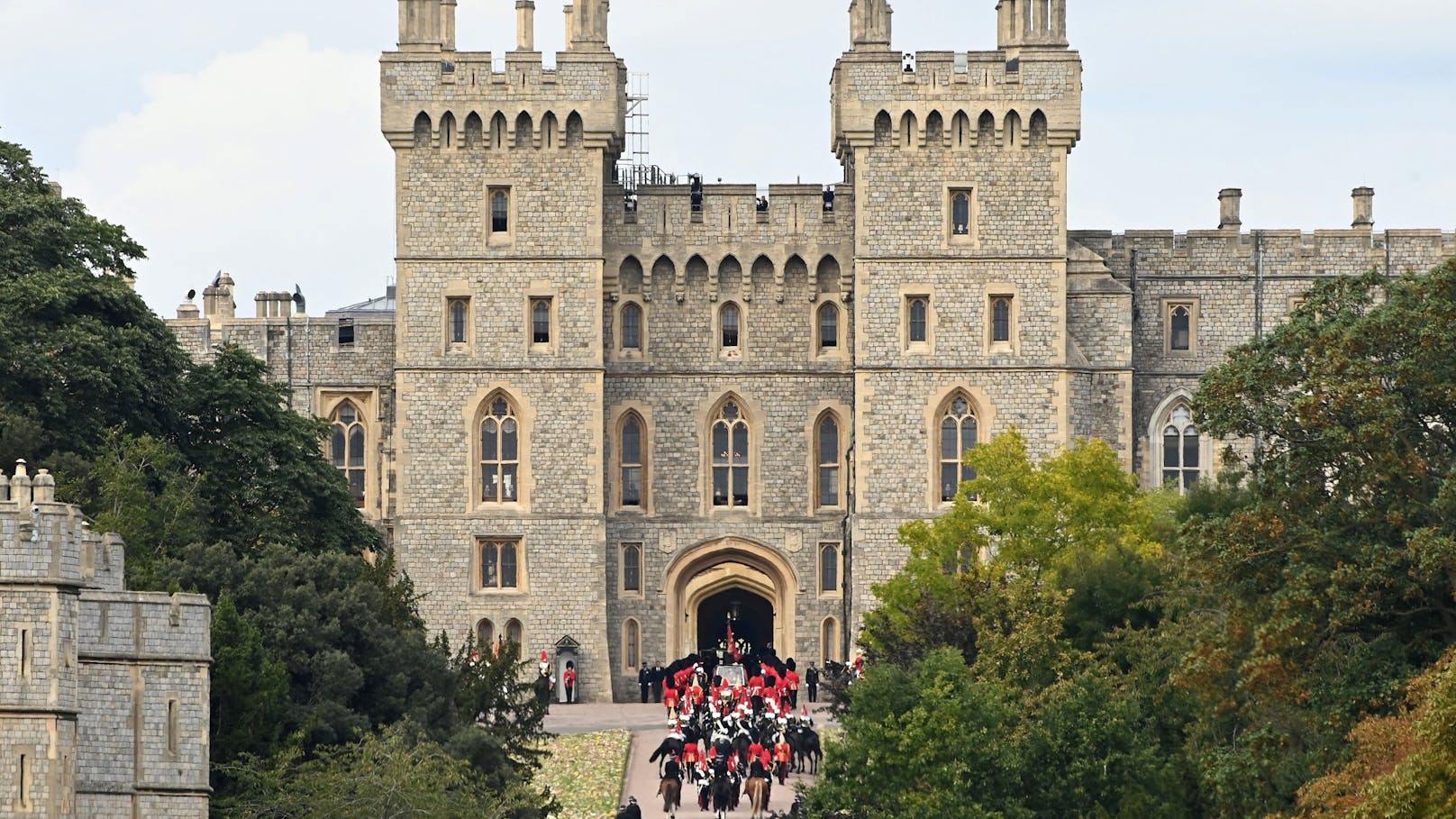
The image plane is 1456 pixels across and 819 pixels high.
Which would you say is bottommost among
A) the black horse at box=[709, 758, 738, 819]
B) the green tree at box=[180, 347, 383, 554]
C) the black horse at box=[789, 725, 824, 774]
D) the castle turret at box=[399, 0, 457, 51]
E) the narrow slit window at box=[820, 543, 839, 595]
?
the black horse at box=[709, 758, 738, 819]

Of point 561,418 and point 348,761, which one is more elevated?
point 561,418

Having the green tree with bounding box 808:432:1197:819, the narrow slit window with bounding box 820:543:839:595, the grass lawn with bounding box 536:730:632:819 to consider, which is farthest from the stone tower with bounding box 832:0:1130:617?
the grass lawn with bounding box 536:730:632:819

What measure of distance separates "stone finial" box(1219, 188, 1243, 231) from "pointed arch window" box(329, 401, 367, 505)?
19204mm

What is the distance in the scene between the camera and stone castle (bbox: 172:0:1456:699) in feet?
232

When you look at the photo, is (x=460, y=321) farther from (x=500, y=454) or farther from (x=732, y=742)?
(x=732, y=742)

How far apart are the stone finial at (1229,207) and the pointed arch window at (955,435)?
28.8ft

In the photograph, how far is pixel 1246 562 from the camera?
42250 mm

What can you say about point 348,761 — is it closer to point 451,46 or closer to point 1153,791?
point 1153,791

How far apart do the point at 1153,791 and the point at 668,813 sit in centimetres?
862

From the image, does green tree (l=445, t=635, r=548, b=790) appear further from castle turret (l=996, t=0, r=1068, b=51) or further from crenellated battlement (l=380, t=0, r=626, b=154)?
castle turret (l=996, t=0, r=1068, b=51)

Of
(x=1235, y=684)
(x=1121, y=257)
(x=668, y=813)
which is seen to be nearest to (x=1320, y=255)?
(x=1121, y=257)

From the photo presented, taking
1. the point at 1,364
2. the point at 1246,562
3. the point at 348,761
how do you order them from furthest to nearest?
the point at 1,364
the point at 348,761
the point at 1246,562

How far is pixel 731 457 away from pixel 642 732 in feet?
33.4

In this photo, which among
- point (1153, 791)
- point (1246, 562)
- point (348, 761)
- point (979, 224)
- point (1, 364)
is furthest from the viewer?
point (979, 224)
